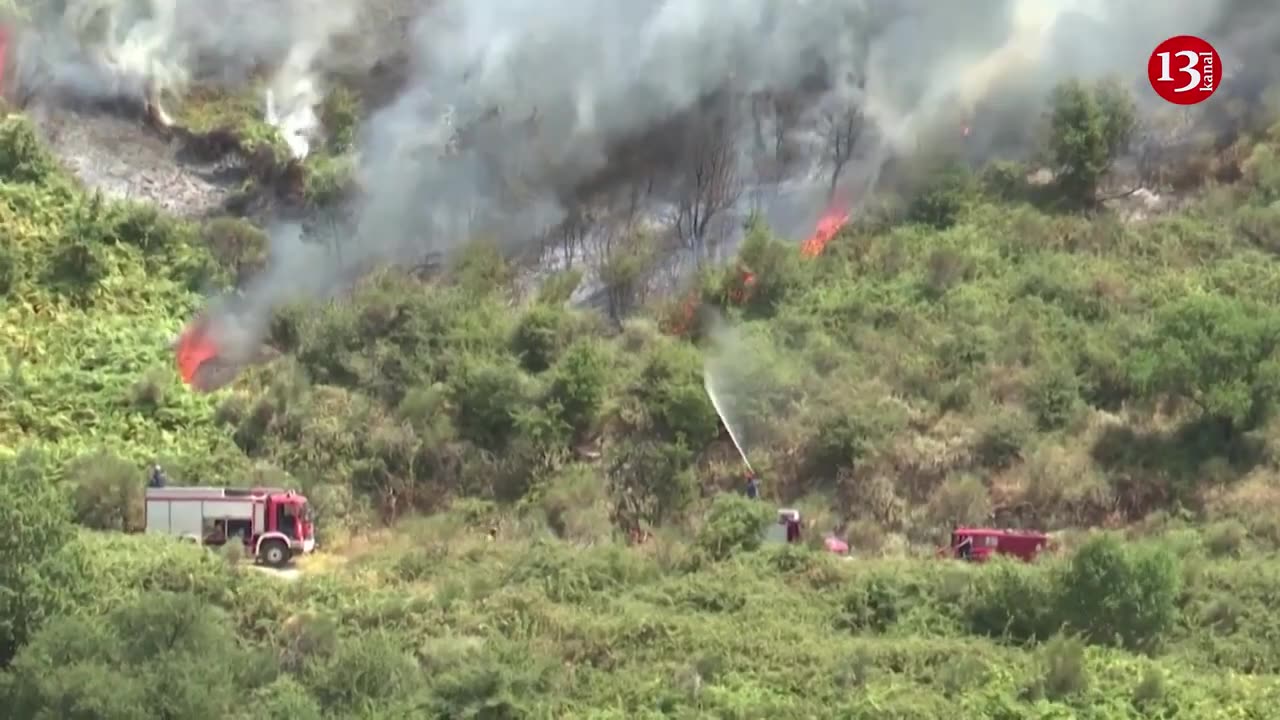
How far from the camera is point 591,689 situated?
74.5ft

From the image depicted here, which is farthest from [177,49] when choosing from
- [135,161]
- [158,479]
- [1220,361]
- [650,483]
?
[1220,361]

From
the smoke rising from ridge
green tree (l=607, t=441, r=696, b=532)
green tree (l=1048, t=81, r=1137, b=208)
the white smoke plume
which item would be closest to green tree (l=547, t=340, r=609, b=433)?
green tree (l=607, t=441, r=696, b=532)

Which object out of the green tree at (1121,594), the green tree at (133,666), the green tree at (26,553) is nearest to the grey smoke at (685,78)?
the green tree at (26,553)

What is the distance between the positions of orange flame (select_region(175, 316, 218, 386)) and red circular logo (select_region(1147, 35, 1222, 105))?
26.2 m

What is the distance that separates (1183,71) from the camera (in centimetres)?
4297

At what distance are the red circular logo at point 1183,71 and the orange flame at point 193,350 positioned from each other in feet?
85.9

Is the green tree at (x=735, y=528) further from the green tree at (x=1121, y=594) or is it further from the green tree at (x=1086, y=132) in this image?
the green tree at (x=1086, y=132)

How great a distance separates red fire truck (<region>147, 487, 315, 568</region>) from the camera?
27.9 metres

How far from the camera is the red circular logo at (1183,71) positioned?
140 ft

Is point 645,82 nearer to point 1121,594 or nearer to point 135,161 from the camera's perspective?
point 135,161

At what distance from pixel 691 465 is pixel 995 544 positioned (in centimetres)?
685

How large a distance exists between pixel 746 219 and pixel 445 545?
15.9 m

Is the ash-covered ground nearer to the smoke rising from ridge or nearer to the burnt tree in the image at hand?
the smoke rising from ridge

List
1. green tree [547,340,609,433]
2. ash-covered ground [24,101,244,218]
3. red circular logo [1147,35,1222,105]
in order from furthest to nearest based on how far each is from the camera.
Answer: ash-covered ground [24,101,244,218] < red circular logo [1147,35,1222,105] < green tree [547,340,609,433]
